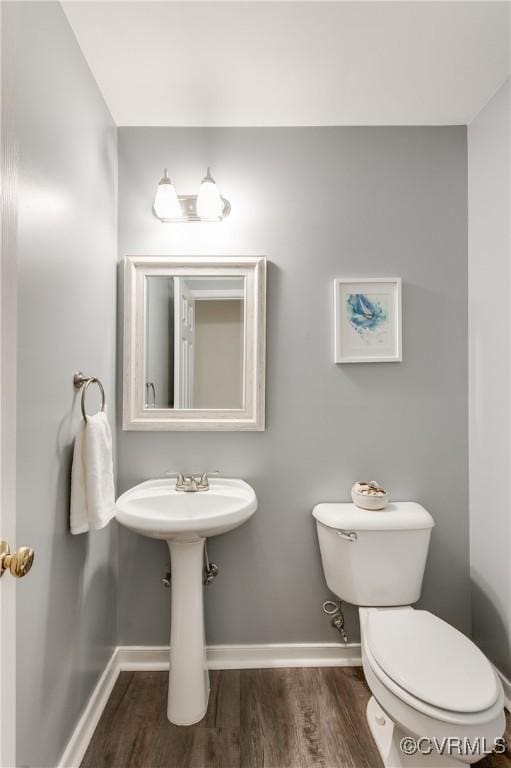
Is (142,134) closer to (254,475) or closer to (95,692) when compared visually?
(254,475)

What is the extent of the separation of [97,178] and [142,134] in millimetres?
425

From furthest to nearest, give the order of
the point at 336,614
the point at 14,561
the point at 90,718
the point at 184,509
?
the point at 336,614
the point at 184,509
the point at 90,718
the point at 14,561

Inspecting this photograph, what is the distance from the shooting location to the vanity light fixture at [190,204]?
5.74 feet

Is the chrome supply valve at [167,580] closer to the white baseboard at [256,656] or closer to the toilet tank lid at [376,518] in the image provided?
the white baseboard at [256,656]

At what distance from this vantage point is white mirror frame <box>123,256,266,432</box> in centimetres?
185

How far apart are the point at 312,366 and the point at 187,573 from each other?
3.25 ft

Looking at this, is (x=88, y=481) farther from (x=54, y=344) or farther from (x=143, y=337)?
(x=143, y=337)

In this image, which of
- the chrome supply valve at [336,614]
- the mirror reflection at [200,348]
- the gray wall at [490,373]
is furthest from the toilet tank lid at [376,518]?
the mirror reflection at [200,348]

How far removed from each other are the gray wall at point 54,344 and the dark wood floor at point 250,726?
188 mm

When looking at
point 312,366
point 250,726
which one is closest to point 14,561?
point 250,726

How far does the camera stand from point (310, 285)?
1.90 meters

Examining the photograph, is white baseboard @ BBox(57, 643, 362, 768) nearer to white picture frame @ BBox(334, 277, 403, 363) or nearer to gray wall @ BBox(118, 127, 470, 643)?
gray wall @ BBox(118, 127, 470, 643)

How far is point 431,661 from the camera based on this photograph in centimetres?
128

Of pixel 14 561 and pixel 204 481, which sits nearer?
pixel 14 561
